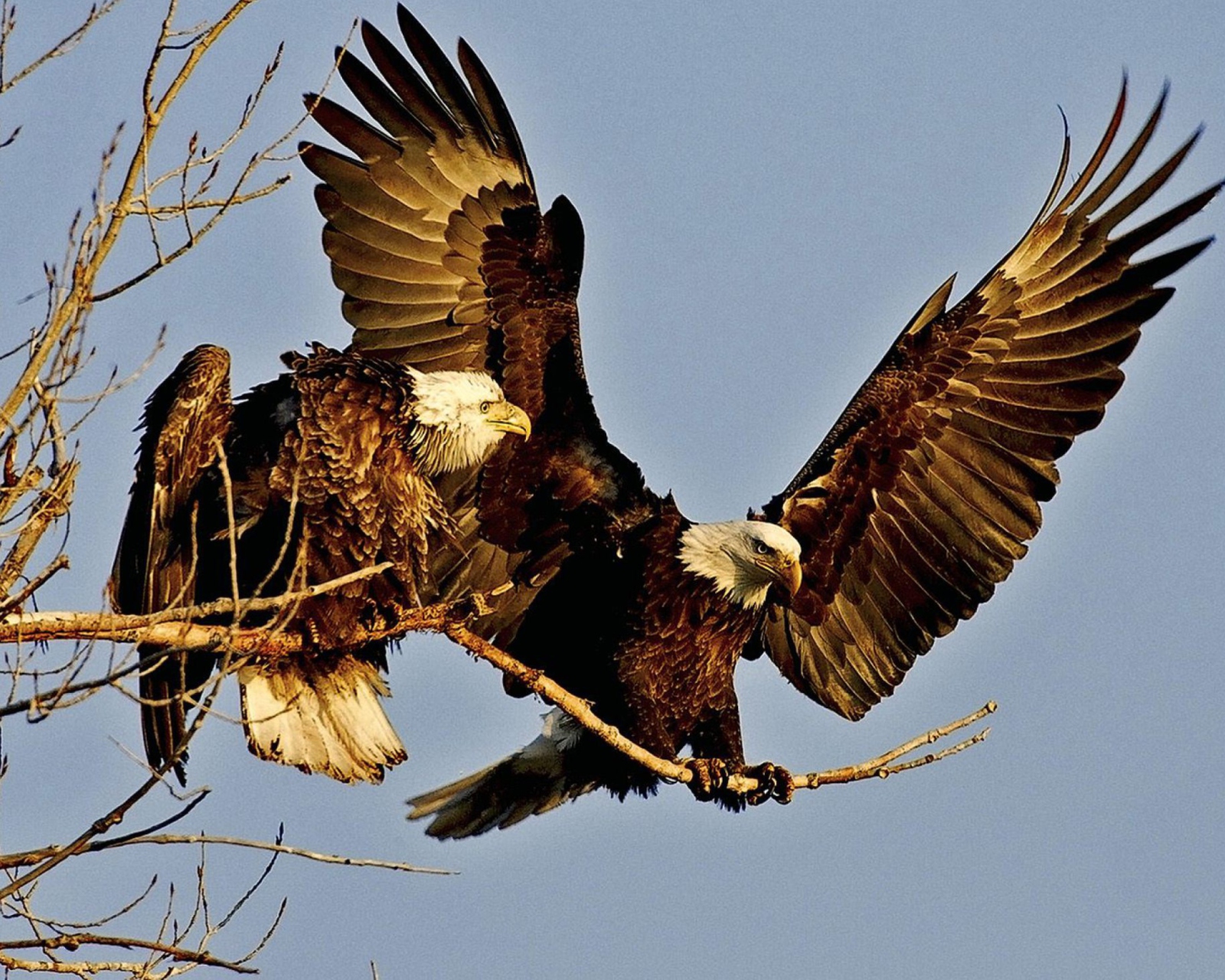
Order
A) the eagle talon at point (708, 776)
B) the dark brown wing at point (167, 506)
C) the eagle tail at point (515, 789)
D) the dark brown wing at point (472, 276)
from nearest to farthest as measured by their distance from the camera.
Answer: the dark brown wing at point (167, 506)
the eagle talon at point (708, 776)
the dark brown wing at point (472, 276)
the eagle tail at point (515, 789)

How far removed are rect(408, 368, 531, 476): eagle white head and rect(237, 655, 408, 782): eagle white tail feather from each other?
2.50 ft

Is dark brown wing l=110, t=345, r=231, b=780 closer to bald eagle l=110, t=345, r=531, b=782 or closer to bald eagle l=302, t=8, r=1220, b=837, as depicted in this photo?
bald eagle l=110, t=345, r=531, b=782

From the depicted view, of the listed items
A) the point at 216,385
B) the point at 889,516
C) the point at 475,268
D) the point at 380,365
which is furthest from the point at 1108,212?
the point at 216,385

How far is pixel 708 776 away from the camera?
21.8ft

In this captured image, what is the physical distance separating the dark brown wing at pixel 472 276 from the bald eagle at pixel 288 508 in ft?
2.37

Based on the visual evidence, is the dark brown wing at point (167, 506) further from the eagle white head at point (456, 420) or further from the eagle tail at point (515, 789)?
the eagle tail at point (515, 789)

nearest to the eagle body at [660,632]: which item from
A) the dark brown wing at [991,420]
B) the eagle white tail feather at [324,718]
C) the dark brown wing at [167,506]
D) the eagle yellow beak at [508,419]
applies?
the dark brown wing at [991,420]

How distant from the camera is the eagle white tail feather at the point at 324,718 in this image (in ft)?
20.0

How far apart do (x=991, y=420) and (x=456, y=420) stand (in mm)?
2246

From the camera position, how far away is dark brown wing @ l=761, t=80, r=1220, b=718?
7.02m

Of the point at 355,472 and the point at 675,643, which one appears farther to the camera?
the point at 675,643

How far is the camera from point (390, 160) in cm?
717

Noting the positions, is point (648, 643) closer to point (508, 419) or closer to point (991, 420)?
point (508, 419)

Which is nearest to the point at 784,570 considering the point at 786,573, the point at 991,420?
the point at 786,573
